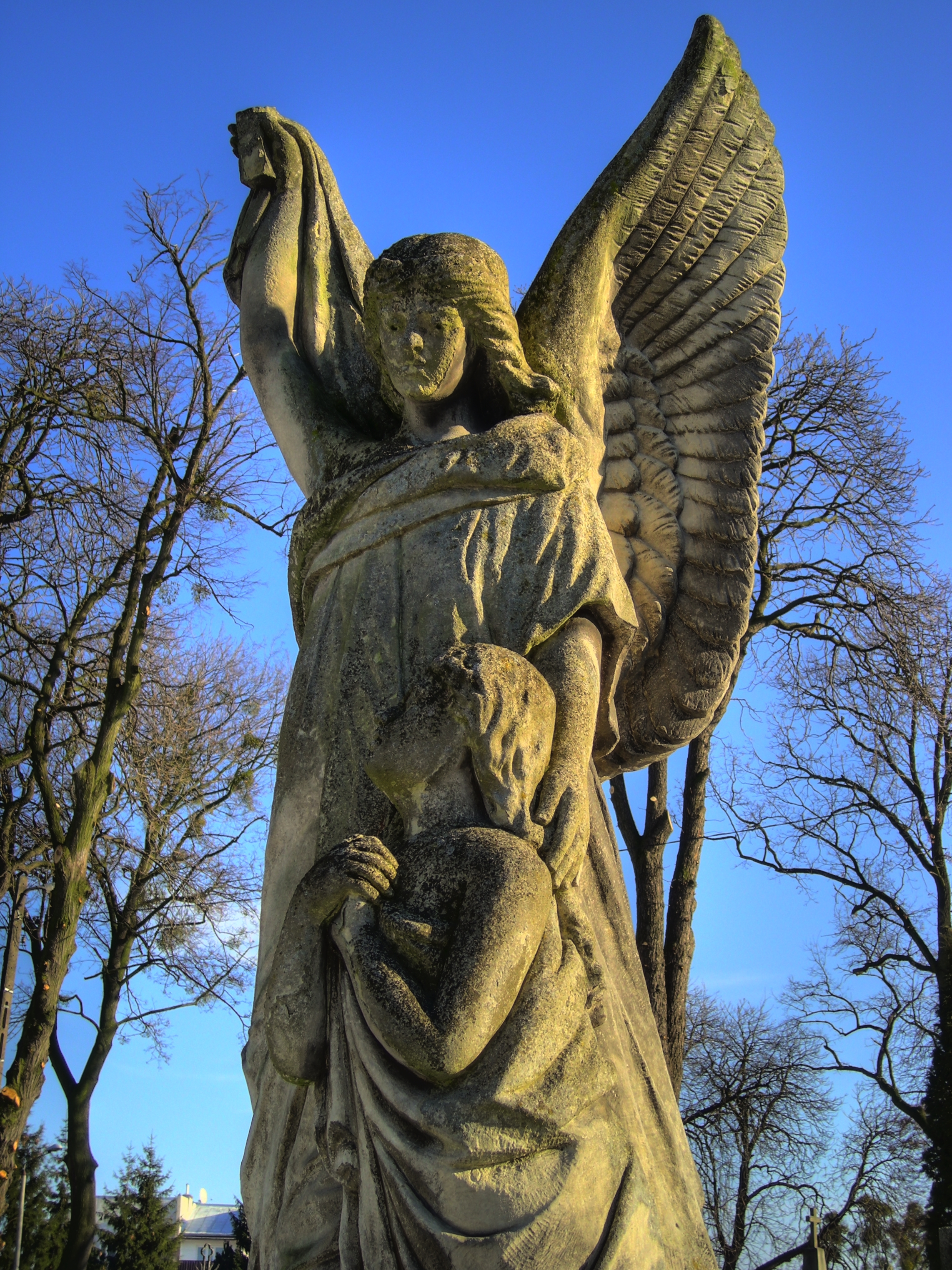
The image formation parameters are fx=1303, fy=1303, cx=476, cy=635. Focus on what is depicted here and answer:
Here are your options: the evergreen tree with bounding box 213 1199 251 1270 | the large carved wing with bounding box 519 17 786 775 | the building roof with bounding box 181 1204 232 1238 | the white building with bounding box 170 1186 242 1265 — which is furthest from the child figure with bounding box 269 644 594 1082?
the building roof with bounding box 181 1204 232 1238

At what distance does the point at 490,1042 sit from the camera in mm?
2803

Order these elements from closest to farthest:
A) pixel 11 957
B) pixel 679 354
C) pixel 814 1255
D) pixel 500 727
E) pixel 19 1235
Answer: pixel 500 727 < pixel 679 354 < pixel 814 1255 < pixel 11 957 < pixel 19 1235

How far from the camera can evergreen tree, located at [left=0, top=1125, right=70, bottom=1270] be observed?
16.9m

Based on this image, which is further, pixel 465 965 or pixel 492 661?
pixel 492 661

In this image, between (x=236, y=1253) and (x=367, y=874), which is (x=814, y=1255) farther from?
(x=236, y=1253)

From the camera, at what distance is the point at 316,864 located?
121 inches

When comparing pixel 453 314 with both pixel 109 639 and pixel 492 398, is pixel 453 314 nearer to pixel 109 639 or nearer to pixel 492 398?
pixel 492 398

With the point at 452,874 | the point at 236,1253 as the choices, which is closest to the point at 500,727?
the point at 452,874

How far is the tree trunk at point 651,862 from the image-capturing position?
32.3 ft

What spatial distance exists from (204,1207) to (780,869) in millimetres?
28388

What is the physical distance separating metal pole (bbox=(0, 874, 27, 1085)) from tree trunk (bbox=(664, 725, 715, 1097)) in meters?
6.63

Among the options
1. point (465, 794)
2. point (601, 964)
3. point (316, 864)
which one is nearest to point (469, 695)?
point (465, 794)

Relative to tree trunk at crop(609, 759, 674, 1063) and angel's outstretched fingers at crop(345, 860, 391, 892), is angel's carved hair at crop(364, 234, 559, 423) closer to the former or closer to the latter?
angel's outstretched fingers at crop(345, 860, 391, 892)

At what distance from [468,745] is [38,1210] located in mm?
18813
